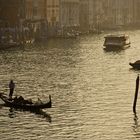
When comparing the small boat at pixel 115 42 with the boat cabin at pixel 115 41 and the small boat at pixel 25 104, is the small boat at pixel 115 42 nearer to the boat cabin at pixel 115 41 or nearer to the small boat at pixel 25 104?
the boat cabin at pixel 115 41

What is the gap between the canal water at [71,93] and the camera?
113 ft

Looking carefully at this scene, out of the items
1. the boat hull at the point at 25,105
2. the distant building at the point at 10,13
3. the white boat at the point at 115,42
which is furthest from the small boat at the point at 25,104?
the distant building at the point at 10,13

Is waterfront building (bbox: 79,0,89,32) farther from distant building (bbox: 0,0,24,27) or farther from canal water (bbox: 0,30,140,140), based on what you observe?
canal water (bbox: 0,30,140,140)

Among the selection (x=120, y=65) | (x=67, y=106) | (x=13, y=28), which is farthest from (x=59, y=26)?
(x=67, y=106)

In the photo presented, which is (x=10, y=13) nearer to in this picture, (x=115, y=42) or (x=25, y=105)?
(x=115, y=42)

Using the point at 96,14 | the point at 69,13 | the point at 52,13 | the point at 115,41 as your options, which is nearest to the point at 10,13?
the point at 52,13

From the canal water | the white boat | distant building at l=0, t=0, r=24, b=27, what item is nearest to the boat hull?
the canal water

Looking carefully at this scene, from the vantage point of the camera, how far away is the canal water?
34.4 meters

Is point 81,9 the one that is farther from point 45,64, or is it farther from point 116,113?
point 116,113

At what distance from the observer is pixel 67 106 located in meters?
41.5

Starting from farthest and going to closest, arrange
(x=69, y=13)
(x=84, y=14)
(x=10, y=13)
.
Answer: (x=84, y=14)
(x=69, y=13)
(x=10, y=13)

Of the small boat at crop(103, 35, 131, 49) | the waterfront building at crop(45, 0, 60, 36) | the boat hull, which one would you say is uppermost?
the waterfront building at crop(45, 0, 60, 36)

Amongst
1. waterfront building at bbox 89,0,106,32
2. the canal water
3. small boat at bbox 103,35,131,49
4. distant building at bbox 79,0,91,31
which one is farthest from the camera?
waterfront building at bbox 89,0,106,32

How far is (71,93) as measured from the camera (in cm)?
4706
